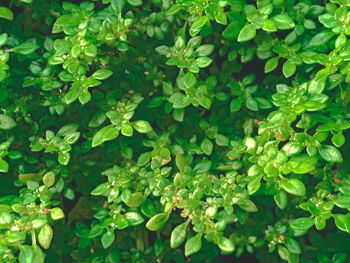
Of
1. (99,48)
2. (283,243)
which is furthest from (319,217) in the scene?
(99,48)

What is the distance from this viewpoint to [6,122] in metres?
1.67

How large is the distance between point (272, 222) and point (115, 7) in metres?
1.10

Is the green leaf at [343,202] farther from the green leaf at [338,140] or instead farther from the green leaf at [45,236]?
the green leaf at [45,236]

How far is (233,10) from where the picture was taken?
1.65 metres

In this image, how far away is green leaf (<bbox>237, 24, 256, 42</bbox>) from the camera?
4.96 feet

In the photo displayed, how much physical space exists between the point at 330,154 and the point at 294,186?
191 millimetres

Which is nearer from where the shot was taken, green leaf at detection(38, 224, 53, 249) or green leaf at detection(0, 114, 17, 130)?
green leaf at detection(38, 224, 53, 249)

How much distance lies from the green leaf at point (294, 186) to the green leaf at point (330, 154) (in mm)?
156

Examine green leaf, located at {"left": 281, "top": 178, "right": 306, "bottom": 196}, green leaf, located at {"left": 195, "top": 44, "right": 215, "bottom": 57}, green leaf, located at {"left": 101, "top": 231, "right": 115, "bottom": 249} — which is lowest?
green leaf, located at {"left": 101, "top": 231, "right": 115, "bottom": 249}

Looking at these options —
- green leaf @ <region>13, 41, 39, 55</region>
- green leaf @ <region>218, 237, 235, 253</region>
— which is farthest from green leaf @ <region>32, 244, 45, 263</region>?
green leaf @ <region>13, 41, 39, 55</region>

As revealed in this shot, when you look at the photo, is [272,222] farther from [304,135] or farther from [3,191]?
[3,191]

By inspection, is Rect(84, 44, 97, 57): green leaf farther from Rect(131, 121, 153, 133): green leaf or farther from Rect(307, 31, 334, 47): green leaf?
Rect(307, 31, 334, 47): green leaf

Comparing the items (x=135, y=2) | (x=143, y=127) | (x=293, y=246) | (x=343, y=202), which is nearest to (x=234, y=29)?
(x=135, y=2)

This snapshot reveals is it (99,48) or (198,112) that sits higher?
(99,48)
